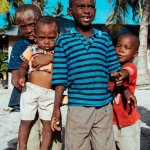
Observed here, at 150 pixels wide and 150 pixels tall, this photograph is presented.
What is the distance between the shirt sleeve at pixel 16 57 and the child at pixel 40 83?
104 mm

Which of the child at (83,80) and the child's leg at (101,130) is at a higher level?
the child at (83,80)

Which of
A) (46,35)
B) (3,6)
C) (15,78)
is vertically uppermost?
(3,6)

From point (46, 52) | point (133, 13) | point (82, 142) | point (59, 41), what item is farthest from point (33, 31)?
point (133, 13)

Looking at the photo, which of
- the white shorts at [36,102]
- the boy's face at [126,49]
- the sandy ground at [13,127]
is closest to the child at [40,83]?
→ the white shorts at [36,102]

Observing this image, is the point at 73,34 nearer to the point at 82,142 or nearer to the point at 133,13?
the point at 82,142

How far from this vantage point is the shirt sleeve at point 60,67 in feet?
8.55

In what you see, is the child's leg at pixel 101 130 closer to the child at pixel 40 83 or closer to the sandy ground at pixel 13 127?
the child at pixel 40 83

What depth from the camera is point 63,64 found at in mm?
2607

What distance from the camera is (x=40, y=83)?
288 cm

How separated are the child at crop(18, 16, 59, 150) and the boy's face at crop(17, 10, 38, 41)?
140 mm

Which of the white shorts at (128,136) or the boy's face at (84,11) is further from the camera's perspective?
the white shorts at (128,136)

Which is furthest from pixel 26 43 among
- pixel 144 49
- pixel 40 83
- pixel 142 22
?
pixel 142 22

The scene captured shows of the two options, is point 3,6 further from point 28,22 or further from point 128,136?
point 128,136

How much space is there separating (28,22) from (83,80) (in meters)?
0.79
